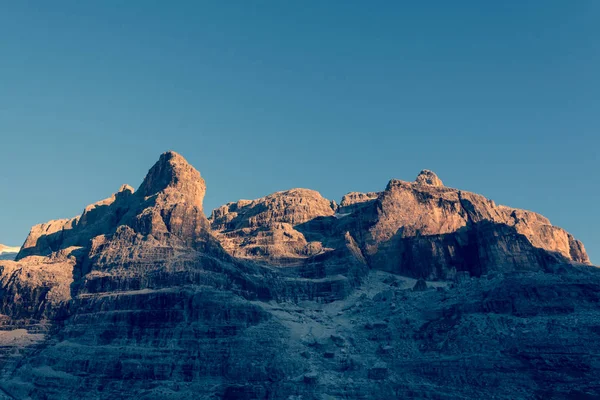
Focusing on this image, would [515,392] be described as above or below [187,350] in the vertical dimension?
below

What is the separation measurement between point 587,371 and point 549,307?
2400 centimetres

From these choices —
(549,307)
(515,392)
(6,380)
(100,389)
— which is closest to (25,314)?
(6,380)

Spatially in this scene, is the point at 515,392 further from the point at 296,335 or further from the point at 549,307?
the point at 296,335

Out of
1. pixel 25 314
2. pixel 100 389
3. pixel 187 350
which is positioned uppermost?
pixel 25 314

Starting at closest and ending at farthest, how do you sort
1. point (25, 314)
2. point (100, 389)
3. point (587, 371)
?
1. point (587, 371)
2. point (100, 389)
3. point (25, 314)

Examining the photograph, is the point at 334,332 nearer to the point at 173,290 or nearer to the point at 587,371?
the point at 173,290

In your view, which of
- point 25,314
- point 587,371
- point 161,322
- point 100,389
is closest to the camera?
point 587,371

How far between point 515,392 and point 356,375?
39.5 m

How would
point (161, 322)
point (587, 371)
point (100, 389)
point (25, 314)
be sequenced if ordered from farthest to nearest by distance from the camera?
point (25, 314), point (161, 322), point (100, 389), point (587, 371)

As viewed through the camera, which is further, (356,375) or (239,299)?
(239,299)

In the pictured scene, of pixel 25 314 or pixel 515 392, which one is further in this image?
pixel 25 314

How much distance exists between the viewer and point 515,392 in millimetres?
131500

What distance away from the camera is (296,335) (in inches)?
6639

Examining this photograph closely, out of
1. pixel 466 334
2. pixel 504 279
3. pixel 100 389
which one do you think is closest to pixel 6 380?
pixel 100 389
